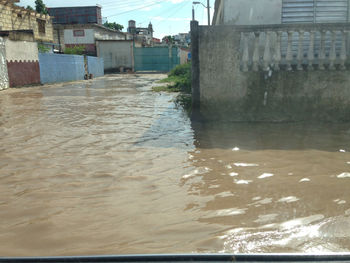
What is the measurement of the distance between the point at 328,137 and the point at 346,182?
6.51 ft

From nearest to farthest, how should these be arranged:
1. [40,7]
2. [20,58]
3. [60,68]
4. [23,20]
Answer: [20,58], [60,68], [23,20], [40,7]

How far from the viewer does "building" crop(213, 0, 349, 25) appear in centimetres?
858

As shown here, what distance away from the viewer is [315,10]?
8594 millimetres

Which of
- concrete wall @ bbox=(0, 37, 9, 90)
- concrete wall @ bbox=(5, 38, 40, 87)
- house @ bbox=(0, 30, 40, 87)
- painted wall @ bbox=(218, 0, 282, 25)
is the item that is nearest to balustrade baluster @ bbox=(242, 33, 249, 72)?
painted wall @ bbox=(218, 0, 282, 25)

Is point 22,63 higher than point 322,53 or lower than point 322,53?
higher

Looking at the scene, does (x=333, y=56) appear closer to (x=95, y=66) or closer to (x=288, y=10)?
(x=288, y=10)

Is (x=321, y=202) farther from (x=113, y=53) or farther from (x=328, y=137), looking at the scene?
(x=113, y=53)

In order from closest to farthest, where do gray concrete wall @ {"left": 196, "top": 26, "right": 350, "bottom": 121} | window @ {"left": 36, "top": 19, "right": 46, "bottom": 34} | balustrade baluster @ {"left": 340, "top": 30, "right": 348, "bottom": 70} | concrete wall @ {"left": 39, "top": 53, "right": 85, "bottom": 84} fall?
balustrade baluster @ {"left": 340, "top": 30, "right": 348, "bottom": 70} → gray concrete wall @ {"left": 196, "top": 26, "right": 350, "bottom": 121} → concrete wall @ {"left": 39, "top": 53, "right": 85, "bottom": 84} → window @ {"left": 36, "top": 19, "right": 46, "bottom": 34}

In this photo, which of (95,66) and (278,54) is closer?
(278,54)

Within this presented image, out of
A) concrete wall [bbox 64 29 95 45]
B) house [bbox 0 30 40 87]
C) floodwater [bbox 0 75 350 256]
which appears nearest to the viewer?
floodwater [bbox 0 75 350 256]

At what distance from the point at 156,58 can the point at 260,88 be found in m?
33.4

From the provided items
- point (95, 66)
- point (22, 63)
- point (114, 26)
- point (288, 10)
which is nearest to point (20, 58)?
point (22, 63)

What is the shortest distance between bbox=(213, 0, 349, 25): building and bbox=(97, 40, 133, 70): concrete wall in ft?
95.6

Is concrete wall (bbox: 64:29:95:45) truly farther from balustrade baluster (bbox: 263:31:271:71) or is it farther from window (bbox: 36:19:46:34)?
balustrade baluster (bbox: 263:31:271:71)
